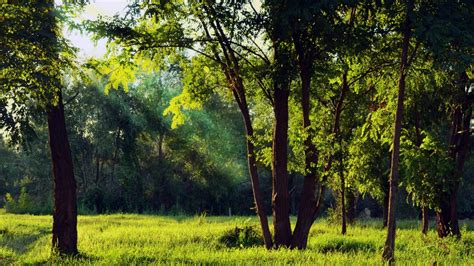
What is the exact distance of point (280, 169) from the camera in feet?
54.7

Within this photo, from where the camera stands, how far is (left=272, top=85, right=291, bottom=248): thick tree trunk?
54.4 ft

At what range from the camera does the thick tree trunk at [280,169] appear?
1658 cm

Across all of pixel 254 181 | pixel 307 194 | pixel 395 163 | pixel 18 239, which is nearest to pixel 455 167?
pixel 307 194

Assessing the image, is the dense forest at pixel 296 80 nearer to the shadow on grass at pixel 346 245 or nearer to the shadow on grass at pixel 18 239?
the shadow on grass at pixel 346 245

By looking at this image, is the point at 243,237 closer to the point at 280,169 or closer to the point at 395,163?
the point at 280,169

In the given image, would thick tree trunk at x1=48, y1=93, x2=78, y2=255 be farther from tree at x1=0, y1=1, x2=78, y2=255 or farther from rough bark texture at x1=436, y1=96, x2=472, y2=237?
rough bark texture at x1=436, y1=96, x2=472, y2=237

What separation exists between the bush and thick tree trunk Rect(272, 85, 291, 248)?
99.9 inches

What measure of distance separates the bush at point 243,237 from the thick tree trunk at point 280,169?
2.54 metres

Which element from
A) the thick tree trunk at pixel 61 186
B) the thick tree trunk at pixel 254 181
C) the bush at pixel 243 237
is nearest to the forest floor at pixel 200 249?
the bush at pixel 243 237

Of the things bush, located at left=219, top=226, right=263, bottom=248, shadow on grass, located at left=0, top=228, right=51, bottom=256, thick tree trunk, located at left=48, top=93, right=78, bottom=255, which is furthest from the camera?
bush, located at left=219, top=226, right=263, bottom=248

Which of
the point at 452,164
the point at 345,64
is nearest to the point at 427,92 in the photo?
the point at 452,164

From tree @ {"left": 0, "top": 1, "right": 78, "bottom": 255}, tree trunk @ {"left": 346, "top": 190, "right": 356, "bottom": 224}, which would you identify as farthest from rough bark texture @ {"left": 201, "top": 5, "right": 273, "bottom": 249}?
tree trunk @ {"left": 346, "top": 190, "right": 356, "bottom": 224}

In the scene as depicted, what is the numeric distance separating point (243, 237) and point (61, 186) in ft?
26.2

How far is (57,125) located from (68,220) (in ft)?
8.44
